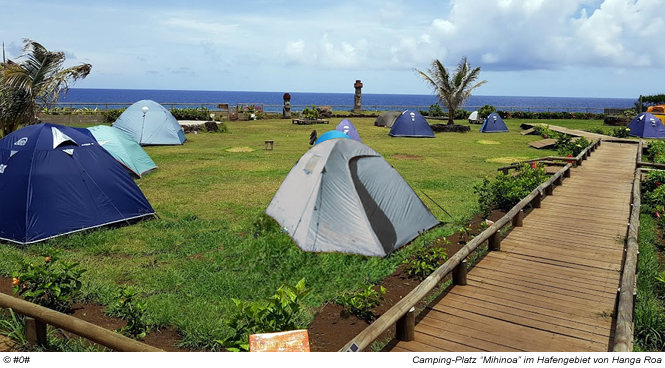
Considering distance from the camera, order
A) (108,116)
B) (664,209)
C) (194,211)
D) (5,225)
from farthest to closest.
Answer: (108,116) → (194,211) → (664,209) → (5,225)

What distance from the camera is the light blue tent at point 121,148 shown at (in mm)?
16047

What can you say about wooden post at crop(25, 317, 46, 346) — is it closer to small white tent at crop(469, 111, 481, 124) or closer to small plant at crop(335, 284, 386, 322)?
small plant at crop(335, 284, 386, 322)

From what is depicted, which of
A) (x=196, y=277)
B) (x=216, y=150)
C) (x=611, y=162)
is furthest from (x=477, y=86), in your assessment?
(x=196, y=277)

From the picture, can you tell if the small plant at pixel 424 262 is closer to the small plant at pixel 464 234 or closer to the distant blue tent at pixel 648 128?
A: the small plant at pixel 464 234

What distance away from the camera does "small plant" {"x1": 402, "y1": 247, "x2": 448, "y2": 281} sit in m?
8.00

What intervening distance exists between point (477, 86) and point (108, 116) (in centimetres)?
2545

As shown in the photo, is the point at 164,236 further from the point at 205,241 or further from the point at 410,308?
the point at 410,308

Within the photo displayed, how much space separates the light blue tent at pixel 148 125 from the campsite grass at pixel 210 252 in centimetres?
707

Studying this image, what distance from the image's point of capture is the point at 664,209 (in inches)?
443

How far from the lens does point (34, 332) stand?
5.48 metres

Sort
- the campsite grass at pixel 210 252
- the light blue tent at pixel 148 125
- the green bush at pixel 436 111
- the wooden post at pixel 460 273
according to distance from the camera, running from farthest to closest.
A: the green bush at pixel 436 111, the light blue tent at pixel 148 125, the campsite grass at pixel 210 252, the wooden post at pixel 460 273

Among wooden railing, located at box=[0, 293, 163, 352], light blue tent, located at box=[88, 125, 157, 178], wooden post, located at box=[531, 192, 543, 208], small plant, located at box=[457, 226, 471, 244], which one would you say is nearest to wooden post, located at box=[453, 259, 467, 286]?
small plant, located at box=[457, 226, 471, 244]

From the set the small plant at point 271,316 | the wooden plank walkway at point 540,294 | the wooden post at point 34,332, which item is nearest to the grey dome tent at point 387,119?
the wooden plank walkway at point 540,294

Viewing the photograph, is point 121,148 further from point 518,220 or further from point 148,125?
point 518,220
